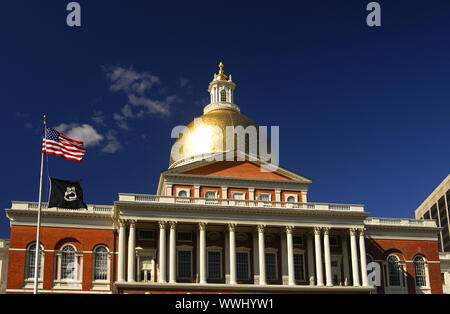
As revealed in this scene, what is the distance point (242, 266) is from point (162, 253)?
826 cm

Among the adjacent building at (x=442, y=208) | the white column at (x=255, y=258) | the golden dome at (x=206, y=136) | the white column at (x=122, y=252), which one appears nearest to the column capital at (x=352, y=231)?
the white column at (x=255, y=258)

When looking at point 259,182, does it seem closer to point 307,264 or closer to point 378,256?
point 307,264

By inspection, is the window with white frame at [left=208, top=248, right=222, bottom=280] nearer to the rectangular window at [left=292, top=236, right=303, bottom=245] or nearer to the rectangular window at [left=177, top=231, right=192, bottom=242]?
the rectangular window at [left=177, top=231, right=192, bottom=242]

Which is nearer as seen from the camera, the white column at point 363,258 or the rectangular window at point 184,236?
the white column at point 363,258

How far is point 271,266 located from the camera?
60156mm

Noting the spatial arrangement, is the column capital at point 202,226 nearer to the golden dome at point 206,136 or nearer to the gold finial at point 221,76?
the golden dome at point 206,136

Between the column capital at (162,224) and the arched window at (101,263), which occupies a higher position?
the column capital at (162,224)

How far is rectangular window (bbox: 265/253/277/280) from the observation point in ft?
196

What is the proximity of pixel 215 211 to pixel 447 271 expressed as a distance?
3421cm

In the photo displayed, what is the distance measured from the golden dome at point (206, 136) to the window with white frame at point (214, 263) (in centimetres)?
→ 1188

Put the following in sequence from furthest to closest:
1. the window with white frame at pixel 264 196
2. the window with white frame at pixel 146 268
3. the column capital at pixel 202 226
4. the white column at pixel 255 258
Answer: the window with white frame at pixel 264 196, the white column at pixel 255 258, the column capital at pixel 202 226, the window with white frame at pixel 146 268

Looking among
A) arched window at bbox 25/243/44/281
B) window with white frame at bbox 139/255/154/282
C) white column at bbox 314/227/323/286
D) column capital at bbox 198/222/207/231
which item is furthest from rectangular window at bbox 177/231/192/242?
→ arched window at bbox 25/243/44/281

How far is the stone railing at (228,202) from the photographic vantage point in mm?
57688

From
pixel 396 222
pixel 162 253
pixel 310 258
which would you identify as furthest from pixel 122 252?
pixel 396 222
